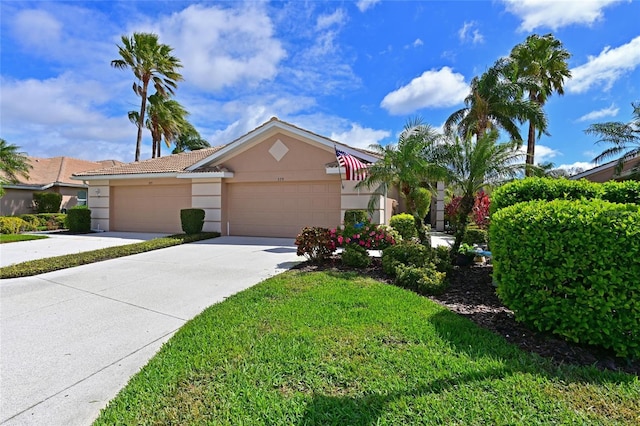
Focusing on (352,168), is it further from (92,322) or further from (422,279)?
(92,322)

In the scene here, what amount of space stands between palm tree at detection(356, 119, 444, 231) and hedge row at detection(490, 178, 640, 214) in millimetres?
1858

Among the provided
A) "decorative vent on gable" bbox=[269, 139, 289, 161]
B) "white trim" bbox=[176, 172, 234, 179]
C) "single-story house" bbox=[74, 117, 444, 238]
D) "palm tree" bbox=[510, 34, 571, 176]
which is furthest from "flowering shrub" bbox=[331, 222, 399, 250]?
"palm tree" bbox=[510, 34, 571, 176]

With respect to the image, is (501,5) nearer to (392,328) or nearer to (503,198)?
(503,198)

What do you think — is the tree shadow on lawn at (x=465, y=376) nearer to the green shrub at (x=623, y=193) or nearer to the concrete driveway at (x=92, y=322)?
the concrete driveway at (x=92, y=322)

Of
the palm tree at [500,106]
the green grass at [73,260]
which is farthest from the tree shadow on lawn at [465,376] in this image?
the palm tree at [500,106]

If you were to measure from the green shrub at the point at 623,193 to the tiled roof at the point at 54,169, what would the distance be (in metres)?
29.7

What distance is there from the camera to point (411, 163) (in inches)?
311

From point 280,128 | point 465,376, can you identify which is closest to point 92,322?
point 465,376

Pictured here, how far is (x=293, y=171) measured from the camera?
13523 mm

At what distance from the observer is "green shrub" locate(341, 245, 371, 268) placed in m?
7.53

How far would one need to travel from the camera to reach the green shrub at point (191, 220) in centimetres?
1402

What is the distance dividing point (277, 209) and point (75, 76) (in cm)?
1013

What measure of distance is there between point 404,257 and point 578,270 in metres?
3.77

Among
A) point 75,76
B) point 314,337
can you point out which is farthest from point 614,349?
point 75,76
